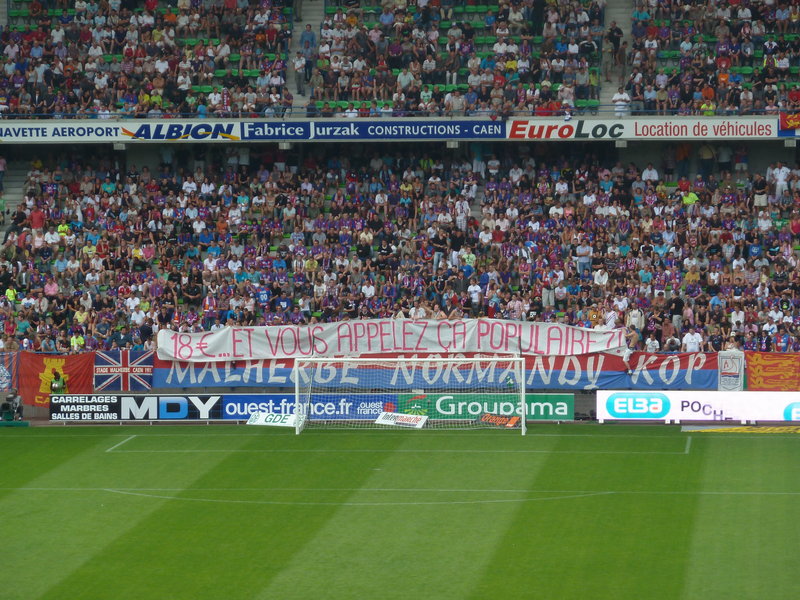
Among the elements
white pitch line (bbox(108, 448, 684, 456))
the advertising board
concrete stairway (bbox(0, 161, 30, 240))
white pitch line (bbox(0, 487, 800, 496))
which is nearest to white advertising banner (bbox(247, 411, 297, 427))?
the advertising board

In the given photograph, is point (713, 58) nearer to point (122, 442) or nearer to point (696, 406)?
point (696, 406)

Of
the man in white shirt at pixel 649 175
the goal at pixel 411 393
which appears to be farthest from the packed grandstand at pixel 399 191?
the goal at pixel 411 393

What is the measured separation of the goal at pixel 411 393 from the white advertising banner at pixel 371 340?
1.27m

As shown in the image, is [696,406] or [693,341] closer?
[696,406]

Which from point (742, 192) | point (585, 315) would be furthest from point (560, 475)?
point (742, 192)

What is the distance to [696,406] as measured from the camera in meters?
30.2

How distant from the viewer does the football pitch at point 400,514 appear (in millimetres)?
18141

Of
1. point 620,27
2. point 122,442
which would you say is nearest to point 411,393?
point 122,442

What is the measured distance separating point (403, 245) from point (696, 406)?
1168 cm

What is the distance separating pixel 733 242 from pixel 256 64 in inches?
658

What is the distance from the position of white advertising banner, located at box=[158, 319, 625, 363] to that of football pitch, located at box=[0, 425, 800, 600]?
313cm

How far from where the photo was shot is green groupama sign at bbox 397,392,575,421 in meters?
30.7

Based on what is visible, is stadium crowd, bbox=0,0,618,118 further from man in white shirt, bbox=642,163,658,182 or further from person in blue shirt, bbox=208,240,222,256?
person in blue shirt, bbox=208,240,222,256

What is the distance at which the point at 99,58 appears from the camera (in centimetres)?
4372
